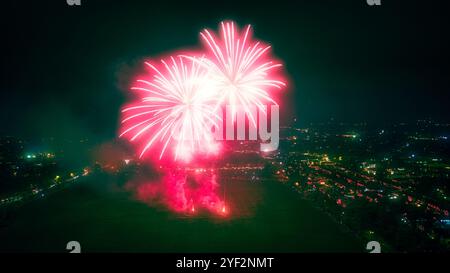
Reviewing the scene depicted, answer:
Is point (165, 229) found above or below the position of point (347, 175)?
below

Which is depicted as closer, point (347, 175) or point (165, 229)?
point (165, 229)

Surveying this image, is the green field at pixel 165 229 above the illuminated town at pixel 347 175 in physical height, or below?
below

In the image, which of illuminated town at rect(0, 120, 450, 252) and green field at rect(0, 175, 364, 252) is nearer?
green field at rect(0, 175, 364, 252)

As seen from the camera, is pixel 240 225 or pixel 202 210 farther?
pixel 202 210

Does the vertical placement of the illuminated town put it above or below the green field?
above

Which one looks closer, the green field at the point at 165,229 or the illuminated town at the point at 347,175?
the green field at the point at 165,229
